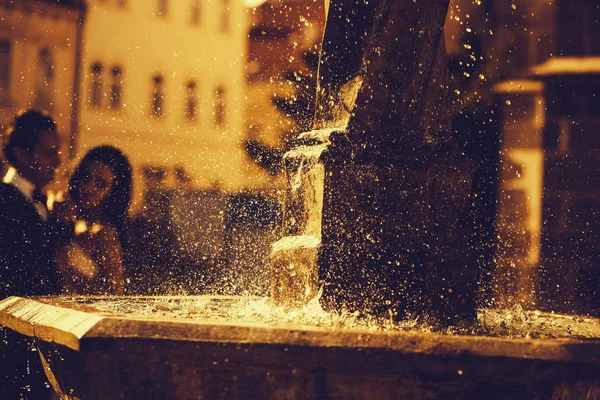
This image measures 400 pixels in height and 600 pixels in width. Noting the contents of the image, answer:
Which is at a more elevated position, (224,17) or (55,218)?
(224,17)

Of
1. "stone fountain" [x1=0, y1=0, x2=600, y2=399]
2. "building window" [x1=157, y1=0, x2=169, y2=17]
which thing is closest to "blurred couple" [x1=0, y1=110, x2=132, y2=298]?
"stone fountain" [x1=0, y1=0, x2=600, y2=399]

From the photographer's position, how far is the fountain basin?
1.78 metres

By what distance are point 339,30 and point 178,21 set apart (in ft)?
126

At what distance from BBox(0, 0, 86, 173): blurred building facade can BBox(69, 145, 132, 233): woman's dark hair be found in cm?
2907

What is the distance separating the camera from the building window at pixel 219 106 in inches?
1550

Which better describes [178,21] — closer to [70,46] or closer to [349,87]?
[70,46]

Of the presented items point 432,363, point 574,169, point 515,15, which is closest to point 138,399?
point 432,363

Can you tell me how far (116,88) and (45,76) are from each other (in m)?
4.03

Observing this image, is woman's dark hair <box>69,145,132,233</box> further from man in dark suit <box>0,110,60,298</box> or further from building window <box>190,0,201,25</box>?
building window <box>190,0,201,25</box>

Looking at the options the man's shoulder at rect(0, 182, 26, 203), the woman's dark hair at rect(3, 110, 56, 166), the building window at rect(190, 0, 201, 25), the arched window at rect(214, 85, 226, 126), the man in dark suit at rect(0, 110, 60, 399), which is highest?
the building window at rect(190, 0, 201, 25)

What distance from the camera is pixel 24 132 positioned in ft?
14.1

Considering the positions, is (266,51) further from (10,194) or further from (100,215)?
(10,194)

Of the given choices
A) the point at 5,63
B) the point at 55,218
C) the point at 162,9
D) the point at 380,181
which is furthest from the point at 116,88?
the point at 380,181

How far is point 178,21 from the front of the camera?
39406 millimetres
